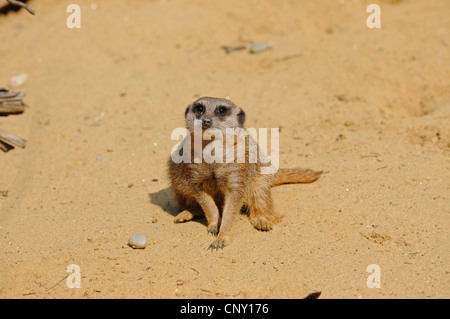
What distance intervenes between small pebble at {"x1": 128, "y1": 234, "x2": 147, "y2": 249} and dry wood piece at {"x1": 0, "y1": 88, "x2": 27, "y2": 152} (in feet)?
5.87

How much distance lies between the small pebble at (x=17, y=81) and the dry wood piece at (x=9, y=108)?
1.71 metres

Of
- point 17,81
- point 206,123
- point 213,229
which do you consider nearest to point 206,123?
point 206,123

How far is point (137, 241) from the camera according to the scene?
10.8 feet

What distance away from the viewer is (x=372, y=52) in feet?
19.5

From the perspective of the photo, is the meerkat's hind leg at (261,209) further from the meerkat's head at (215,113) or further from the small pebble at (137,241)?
the small pebble at (137,241)

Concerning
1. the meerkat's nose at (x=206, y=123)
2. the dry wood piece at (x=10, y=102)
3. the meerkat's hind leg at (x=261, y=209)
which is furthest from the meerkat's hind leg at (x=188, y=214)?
the dry wood piece at (x=10, y=102)

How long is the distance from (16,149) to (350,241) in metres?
3.33

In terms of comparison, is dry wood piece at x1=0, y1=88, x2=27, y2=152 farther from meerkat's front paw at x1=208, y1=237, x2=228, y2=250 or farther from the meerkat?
meerkat's front paw at x1=208, y1=237, x2=228, y2=250

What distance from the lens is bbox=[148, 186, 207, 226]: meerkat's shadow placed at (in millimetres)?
3936

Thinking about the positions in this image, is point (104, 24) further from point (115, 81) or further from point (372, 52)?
point (372, 52)

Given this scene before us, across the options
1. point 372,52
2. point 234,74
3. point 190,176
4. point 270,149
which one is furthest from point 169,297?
point 372,52

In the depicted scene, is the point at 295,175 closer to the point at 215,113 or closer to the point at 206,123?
the point at 215,113

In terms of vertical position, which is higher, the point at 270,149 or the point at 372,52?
the point at 372,52

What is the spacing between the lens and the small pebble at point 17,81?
6.12 meters
